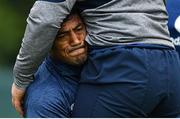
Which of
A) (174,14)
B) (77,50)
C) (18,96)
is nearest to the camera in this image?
(77,50)

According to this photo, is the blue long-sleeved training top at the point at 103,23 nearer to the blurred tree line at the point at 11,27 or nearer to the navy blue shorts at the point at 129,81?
the navy blue shorts at the point at 129,81

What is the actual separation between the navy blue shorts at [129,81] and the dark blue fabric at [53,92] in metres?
0.09

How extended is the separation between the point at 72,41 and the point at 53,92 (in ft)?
0.74

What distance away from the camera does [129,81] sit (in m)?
3.17

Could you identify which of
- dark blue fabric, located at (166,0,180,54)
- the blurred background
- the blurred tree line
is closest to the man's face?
dark blue fabric, located at (166,0,180,54)

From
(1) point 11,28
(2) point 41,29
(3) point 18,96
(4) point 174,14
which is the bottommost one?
(1) point 11,28

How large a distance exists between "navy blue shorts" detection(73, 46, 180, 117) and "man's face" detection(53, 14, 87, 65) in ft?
0.21

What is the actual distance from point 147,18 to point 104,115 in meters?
0.42

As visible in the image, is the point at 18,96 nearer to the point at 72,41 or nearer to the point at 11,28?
the point at 72,41

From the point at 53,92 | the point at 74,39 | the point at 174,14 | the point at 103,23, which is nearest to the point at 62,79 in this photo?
the point at 53,92

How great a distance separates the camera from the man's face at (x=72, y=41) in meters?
3.29

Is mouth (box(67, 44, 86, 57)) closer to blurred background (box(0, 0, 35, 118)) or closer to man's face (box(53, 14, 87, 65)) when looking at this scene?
man's face (box(53, 14, 87, 65))

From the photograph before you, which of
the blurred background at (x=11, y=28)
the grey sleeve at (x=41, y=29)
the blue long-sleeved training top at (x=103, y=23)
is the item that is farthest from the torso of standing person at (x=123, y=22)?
the blurred background at (x=11, y=28)

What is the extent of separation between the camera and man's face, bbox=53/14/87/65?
3.29 metres
